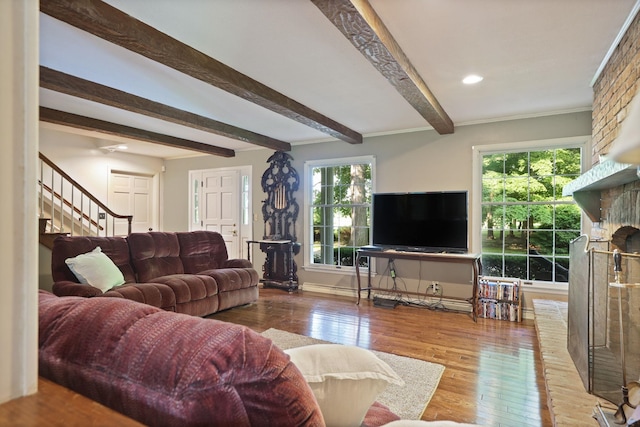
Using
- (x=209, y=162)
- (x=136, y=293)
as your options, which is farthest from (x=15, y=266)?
(x=209, y=162)

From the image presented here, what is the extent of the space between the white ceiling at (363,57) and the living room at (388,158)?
0.22m

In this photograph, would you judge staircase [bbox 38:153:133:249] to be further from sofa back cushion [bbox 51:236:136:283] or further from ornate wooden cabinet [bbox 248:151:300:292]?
ornate wooden cabinet [bbox 248:151:300:292]

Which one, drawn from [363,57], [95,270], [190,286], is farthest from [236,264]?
[363,57]

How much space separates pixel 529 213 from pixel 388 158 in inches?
75.0

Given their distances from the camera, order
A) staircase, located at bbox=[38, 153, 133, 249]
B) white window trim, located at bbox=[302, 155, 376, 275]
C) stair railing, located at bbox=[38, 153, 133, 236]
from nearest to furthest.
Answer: staircase, located at bbox=[38, 153, 133, 249], stair railing, located at bbox=[38, 153, 133, 236], white window trim, located at bbox=[302, 155, 376, 275]

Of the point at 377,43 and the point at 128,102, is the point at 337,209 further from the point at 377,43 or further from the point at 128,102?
the point at 377,43

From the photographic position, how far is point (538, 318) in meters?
3.04

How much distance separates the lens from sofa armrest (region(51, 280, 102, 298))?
2.93m

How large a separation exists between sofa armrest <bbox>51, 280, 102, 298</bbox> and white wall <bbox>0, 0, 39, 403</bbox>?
9.14 feet

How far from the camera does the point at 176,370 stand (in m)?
0.60

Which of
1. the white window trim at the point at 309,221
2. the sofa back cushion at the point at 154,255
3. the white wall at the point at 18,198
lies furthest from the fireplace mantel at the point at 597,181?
the sofa back cushion at the point at 154,255

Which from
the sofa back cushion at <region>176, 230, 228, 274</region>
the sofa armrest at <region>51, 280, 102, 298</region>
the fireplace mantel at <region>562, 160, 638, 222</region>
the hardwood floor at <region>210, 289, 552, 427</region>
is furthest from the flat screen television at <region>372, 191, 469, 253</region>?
the sofa armrest at <region>51, 280, 102, 298</region>

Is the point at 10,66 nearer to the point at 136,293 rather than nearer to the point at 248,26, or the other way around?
the point at 248,26

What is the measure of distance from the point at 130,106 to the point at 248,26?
199 centimetres
